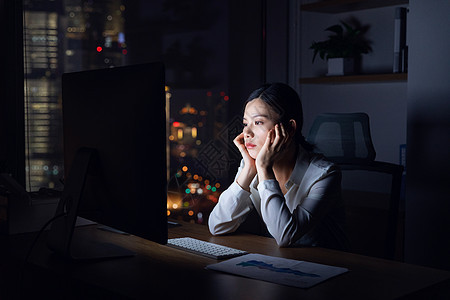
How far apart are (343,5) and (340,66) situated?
400 millimetres

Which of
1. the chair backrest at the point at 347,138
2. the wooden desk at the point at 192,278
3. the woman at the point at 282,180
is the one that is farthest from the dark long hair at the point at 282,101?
the wooden desk at the point at 192,278

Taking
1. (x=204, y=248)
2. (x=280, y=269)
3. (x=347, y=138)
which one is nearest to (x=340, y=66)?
(x=347, y=138)

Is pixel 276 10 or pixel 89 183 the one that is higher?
pixel 276 10

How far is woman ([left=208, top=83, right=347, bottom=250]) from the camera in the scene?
5.74 feet

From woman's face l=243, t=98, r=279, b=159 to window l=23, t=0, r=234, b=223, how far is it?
1261 mm

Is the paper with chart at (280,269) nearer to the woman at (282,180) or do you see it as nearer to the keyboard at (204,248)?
the keyboard at (204,248)

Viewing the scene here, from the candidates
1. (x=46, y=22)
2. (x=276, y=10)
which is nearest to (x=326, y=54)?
(x=276, y=10)

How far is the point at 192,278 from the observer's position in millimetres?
1344

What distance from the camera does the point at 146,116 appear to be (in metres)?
1.33

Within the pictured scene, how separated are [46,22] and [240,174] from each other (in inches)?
59.8

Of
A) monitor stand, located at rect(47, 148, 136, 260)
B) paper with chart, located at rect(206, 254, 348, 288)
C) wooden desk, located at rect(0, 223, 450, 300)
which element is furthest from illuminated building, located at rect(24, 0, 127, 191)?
paper with chart, located at rect(206, 254, 348, 288)

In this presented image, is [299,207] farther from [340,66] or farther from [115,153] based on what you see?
[340,66]

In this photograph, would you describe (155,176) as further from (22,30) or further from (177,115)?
(177,115)

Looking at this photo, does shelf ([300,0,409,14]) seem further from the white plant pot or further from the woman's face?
the woman's face
